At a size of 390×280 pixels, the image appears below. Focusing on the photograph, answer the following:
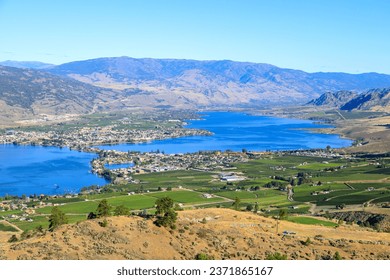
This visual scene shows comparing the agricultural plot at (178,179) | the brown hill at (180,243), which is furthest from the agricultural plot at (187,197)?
the brown hill at (180,243)

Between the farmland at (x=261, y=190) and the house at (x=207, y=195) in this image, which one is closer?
the farmland at (x=261, y=190)

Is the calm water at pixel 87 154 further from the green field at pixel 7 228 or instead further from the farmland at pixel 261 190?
the green field at pixel 7 228

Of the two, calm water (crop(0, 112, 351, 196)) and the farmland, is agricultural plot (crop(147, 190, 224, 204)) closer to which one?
the farmland

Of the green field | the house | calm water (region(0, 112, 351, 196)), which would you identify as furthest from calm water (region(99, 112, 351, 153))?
the green field

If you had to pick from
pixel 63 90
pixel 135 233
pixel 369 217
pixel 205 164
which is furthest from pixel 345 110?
pixel 135 233

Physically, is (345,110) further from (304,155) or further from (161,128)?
(304,155)

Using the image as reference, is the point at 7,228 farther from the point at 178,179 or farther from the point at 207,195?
the point at 178,179

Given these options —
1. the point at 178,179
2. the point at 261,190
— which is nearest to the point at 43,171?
the point at 178,179
